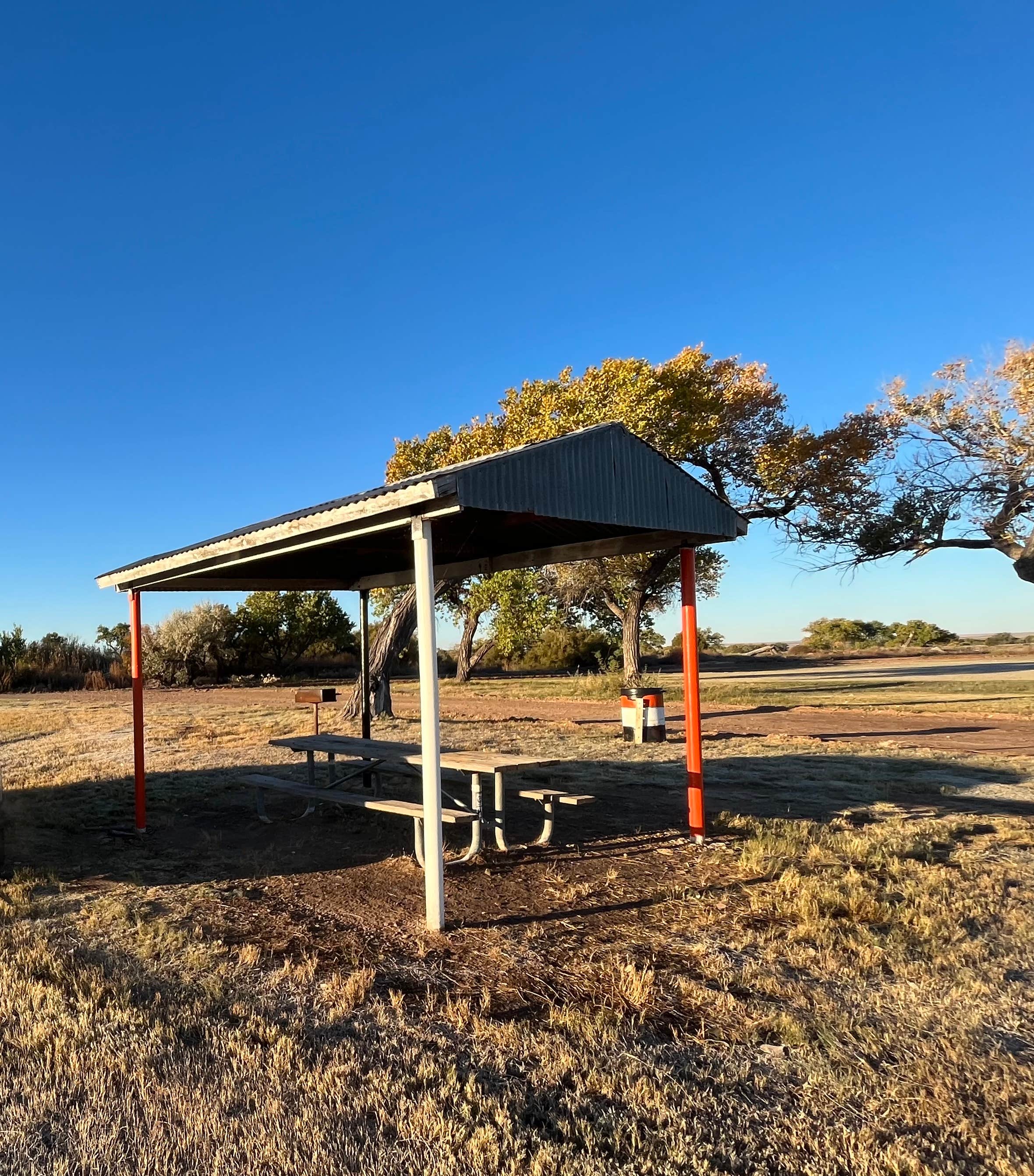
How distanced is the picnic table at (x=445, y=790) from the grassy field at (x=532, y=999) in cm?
27

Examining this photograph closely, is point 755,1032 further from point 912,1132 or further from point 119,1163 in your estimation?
point 119,1163

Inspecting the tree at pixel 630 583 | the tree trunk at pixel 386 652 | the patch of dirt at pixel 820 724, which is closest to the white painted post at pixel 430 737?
the patch of dirt at pixel 820 724

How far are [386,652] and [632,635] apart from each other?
29.6 ft

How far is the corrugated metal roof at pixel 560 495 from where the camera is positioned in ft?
15.9

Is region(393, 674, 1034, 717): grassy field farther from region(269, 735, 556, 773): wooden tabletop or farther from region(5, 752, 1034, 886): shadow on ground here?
region(269, 735, 556, 773): wooden tabletop

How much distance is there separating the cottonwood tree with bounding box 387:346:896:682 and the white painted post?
50.6 feet

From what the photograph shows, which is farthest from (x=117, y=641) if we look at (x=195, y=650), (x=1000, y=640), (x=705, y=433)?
(x=1000, y=640)

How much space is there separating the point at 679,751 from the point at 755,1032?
884 cm

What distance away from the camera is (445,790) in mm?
8406

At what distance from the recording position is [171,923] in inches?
193

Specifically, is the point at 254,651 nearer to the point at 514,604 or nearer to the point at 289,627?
the point at 289,627

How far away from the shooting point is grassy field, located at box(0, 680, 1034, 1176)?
2691 millimetres

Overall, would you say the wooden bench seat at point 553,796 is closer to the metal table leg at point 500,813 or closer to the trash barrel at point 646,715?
the metal table leg at point 500,813

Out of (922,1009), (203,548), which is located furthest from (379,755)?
(922,1009)
